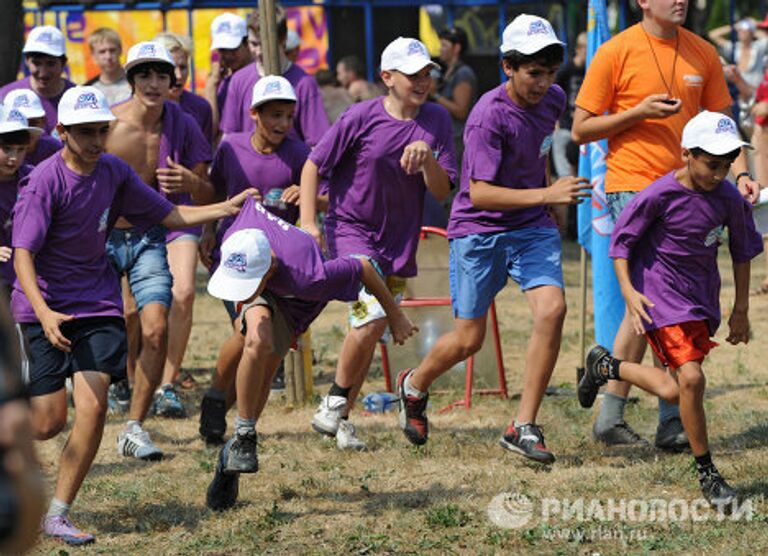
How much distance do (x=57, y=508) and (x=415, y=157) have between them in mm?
2396

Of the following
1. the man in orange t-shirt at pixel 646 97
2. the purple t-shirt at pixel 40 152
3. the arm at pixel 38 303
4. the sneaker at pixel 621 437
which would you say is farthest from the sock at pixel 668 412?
the purple t-shirt at pixel 40 152

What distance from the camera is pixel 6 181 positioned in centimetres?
766

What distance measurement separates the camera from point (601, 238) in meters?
9.12

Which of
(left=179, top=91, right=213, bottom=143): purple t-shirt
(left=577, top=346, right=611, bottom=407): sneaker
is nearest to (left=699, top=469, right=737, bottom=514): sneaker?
(left=577, top=346, right=611, bottom=407): sneaker

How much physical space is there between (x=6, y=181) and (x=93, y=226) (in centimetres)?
83

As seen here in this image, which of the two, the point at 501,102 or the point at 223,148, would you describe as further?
the point at 223,148

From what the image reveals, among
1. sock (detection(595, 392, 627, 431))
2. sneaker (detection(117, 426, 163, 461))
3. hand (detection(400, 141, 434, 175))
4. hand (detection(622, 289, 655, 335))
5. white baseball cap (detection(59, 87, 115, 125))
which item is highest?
white baseball cap (detection(59, 87, 115, 125))

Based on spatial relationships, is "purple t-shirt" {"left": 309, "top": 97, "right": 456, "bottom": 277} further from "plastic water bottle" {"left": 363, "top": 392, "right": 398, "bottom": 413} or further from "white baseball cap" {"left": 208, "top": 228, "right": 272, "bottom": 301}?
"white baseball cap" {"left": 208, "top": 228, "right": 272, "bottom": 301}

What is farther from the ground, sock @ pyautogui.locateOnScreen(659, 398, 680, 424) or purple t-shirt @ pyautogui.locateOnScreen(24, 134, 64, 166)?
purple t-shirt @ pyautogui.locateOnScreen(24, 134, 64, 166)

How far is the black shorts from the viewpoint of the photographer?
684 centimetres

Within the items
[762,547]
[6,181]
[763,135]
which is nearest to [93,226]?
[6,181]

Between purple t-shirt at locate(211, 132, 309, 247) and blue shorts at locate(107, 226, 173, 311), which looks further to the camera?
blue shorts at locate(107, 226, 173, 311)

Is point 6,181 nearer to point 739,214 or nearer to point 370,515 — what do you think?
point 370,515

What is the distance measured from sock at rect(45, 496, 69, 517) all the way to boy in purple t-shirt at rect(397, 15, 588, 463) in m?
2.05
